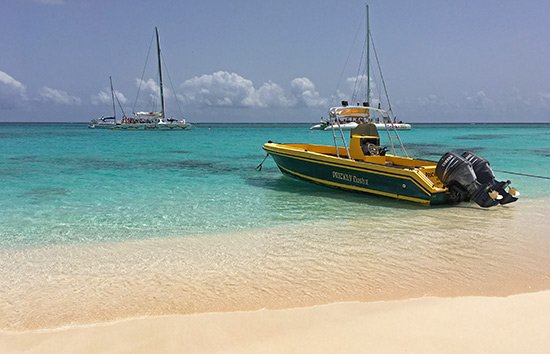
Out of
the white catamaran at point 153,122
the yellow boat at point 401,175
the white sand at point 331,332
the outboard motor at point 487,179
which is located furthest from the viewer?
the white catamaran at point 153,122

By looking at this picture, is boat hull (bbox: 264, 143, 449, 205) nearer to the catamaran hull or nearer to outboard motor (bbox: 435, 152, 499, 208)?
outboard motor (bbox: 435, 152, 499, 208)

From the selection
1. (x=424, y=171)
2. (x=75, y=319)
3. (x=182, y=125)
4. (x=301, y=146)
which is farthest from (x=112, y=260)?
(x=182, y=125)

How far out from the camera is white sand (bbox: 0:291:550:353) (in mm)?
3316

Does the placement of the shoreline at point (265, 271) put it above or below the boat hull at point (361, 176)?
below

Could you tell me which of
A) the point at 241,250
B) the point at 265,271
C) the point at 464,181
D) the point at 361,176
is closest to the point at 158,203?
the point at 241,250

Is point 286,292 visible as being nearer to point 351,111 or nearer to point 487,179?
point 487,179

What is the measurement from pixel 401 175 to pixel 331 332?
245 inches

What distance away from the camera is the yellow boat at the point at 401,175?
340 inches

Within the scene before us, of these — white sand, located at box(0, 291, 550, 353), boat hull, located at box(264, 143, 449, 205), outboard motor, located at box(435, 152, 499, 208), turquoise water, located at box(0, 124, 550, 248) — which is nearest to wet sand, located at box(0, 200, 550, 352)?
white sand, located at box(0, 291, 550, 353)

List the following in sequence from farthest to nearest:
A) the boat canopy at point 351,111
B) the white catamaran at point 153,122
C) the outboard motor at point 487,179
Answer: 1. the white catamaran at point 153,122
2. the boat canopy at point 351,111
3. the outboard motor at point 487,179

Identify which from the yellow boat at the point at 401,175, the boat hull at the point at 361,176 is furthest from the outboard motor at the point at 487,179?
the boat hull at the point at 361,176

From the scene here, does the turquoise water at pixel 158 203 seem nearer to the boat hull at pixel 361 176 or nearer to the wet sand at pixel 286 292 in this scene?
the boat hull at pixel 361 176

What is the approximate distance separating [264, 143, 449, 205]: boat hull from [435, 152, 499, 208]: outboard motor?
0.91 ft

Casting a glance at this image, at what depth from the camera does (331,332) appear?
3.57 m
